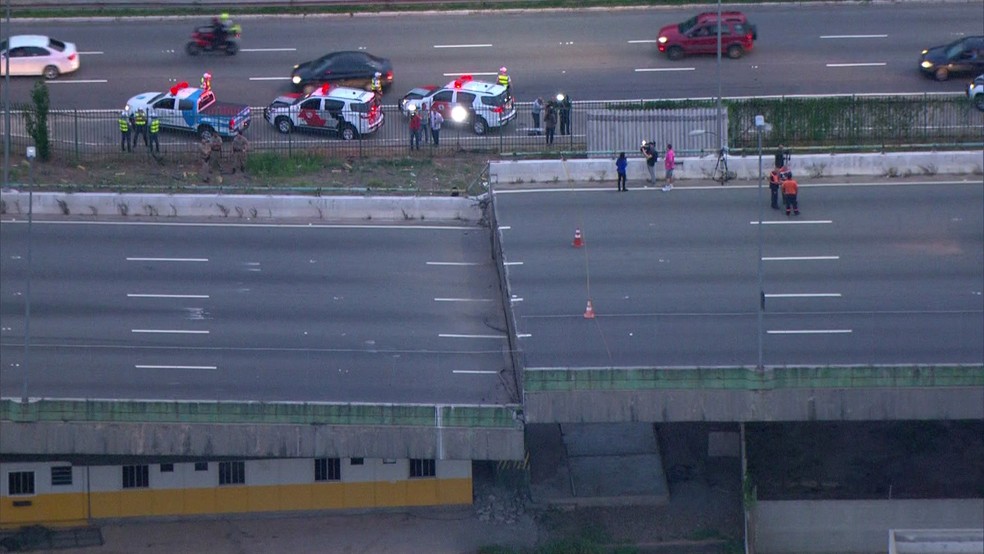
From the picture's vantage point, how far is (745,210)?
111ft

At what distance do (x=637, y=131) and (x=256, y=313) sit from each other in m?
11.1

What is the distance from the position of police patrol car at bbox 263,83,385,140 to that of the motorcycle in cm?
484

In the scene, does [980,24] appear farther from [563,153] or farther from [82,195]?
[82,195]

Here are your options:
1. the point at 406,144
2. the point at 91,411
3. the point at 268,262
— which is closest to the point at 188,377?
the point at 91,411

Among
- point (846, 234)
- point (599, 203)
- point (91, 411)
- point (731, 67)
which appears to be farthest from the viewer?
point (731, 67)

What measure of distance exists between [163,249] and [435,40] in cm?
1300

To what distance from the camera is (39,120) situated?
37.3 m

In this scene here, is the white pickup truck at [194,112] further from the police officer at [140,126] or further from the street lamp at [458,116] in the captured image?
the street lamp at [458,116]

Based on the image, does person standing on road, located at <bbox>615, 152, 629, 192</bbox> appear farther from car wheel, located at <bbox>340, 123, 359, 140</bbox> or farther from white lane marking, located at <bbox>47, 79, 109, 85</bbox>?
white lane marking, located at <bbox>47, 79, 109, 85</bbox>

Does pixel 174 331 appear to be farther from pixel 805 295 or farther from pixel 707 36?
pixel 707 36

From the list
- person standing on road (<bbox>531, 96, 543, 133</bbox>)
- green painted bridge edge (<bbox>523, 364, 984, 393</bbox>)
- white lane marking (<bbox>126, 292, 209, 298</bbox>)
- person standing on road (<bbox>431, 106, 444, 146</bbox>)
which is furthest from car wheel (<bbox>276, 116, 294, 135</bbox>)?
green painted bridge edge (<bbox>523, 364, 984, 393</bbox>)

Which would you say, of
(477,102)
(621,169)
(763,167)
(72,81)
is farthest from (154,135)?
(763,167)

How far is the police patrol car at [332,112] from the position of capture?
3819cm

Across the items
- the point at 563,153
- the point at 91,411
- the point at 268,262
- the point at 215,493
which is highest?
the point at 563,153
